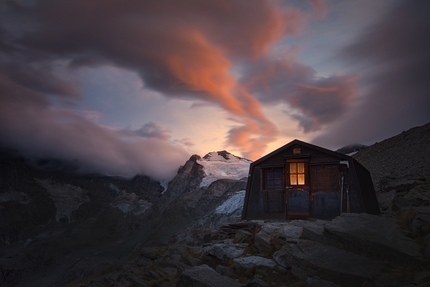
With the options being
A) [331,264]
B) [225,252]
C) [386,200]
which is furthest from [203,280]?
[386,200]

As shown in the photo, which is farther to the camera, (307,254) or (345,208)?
(345,208)

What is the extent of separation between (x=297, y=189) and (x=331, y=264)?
1187 centimetres

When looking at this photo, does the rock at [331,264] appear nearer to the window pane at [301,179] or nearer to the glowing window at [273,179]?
the window pane at [301,179]

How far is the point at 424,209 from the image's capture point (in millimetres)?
13461

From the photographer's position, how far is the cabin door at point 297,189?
21844 mm

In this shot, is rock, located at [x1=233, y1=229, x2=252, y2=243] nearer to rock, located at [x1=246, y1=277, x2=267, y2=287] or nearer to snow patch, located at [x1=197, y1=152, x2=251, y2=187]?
rock, located at [x1=246, y1=277, x2=267, y2=287]

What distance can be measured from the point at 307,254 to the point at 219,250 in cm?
544

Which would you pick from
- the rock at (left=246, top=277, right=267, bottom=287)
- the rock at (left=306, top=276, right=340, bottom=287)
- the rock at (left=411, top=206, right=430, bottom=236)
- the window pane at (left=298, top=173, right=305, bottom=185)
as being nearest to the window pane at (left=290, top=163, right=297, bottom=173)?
the window pane at (left=298, top=173, right=305, bottom=185)

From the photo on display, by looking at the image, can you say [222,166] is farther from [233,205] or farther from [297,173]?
[297,173]

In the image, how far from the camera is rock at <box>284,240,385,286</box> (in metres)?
9.90

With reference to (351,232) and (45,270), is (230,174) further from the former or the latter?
(351,232)

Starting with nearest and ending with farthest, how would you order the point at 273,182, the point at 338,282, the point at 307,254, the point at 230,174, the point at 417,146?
the point at 338,282
the point at 307,254
the point at 273,182
the point at 417,146
the point at 230,174

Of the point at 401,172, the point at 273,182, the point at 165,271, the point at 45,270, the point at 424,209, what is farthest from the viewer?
the point at 45,270

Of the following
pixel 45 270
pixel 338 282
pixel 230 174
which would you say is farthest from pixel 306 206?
pixel 45 270
